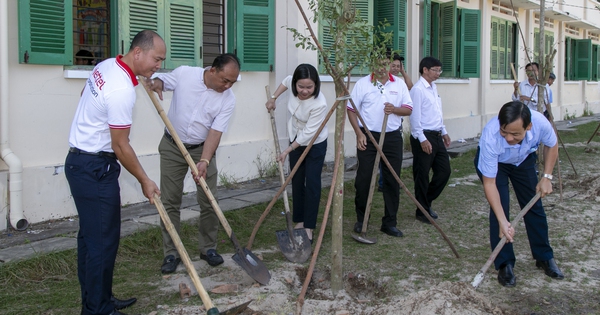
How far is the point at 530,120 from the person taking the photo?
13.2 ft

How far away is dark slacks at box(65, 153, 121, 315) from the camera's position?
3.31 metres

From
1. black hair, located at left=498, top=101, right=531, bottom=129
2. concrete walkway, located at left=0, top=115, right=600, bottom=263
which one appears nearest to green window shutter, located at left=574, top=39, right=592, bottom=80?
concrete walkway, located at left=0, top=115, right=600, bottom=263

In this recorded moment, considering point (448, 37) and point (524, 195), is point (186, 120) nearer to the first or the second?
point (524, 195)

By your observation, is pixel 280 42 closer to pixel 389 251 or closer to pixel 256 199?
pixel 256 199

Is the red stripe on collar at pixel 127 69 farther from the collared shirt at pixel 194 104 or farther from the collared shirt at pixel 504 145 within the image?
the collared shirt at pixel 504 145

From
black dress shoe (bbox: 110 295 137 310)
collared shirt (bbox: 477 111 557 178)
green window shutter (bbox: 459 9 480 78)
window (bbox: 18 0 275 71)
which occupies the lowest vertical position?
black dress shoe (bbox: 110 295 137 310)

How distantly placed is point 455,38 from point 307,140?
896 cm

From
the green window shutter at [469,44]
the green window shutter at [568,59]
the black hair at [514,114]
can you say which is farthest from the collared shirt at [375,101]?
the green window shutter at [568,59]

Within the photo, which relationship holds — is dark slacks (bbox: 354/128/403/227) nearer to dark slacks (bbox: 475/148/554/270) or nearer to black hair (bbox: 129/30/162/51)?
dark slacks (bbox: 475/148/554/270)

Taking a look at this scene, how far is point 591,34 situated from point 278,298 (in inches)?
968

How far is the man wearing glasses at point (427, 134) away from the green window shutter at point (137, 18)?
307 cm

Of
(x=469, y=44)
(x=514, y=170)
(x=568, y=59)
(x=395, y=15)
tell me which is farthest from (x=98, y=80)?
(x=568, y=59)

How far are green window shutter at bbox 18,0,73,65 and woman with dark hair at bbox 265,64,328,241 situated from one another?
7.69 feet

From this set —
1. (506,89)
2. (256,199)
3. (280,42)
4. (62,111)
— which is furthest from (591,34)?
(62,111)
